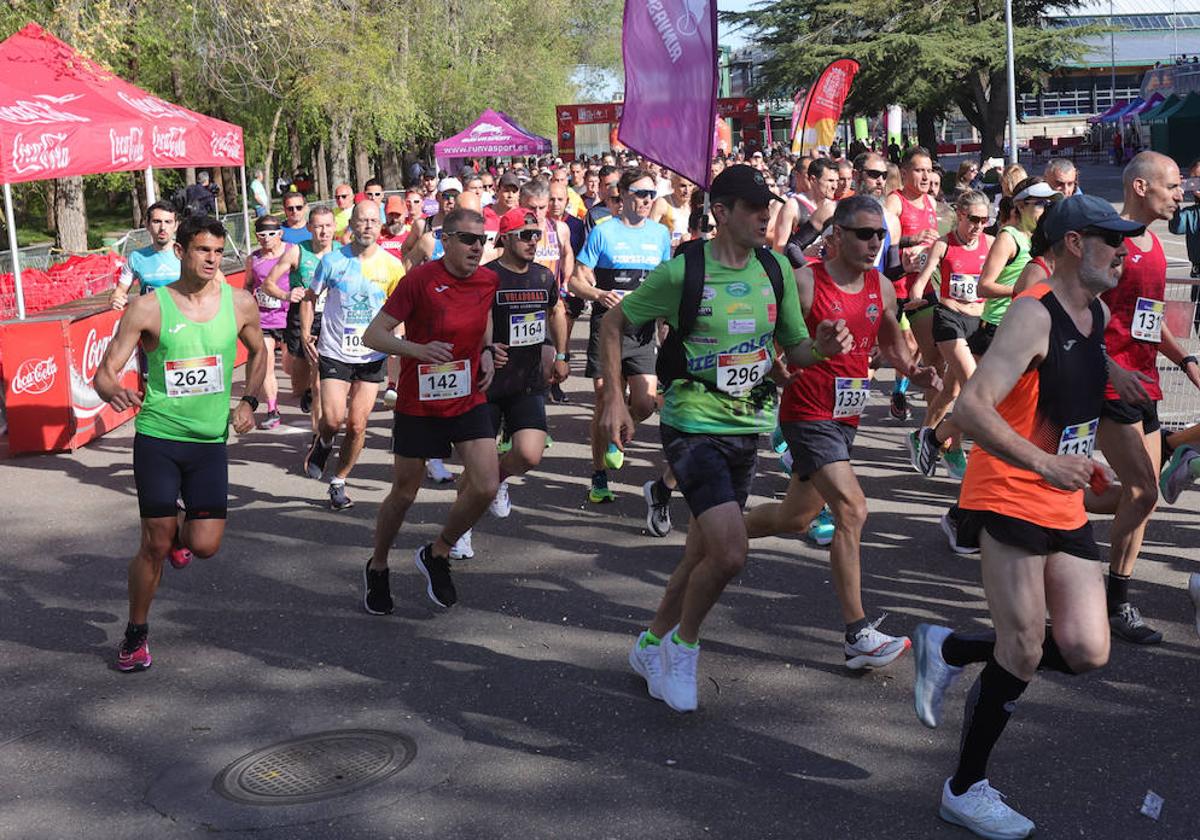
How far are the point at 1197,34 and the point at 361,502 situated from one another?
11560 cm

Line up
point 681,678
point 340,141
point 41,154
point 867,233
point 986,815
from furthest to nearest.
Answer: point 340,141
point 41,154
point 867,233
point 681,678
point 986,815

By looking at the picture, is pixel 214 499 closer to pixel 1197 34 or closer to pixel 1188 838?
pixel 1188 838

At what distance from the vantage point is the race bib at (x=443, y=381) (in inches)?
261

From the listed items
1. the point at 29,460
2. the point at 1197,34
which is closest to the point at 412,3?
the point at 29,460

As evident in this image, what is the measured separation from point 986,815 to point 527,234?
4356mm

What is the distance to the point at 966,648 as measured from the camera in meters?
4.50

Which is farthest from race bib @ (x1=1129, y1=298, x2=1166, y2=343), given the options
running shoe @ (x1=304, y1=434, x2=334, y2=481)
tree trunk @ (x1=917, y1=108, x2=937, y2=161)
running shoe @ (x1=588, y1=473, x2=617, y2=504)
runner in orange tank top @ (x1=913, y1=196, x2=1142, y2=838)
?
tree trunk @ (x1=917, y1=108, x2=937, y2=161)

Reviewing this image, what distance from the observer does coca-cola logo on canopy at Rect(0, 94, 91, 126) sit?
13273 mm

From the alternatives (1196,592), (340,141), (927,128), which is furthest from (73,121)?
(927,128)

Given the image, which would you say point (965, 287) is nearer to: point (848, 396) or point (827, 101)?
point (848, 396)

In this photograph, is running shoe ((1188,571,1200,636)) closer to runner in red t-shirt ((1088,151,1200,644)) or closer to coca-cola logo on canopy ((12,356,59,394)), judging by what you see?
runner in red t-shirt ((1088,151,1200,644))

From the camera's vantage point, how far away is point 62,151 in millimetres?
13883

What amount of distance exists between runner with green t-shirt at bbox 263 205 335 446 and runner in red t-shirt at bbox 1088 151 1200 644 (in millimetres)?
5056

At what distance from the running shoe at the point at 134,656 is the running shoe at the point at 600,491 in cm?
335
